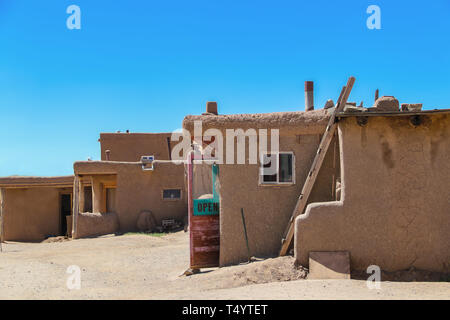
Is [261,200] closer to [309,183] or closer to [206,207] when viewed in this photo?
[309,183]

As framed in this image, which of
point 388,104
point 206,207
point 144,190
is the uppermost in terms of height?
point 388,104

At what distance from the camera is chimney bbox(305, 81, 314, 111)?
389 inches

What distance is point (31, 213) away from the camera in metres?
21.6

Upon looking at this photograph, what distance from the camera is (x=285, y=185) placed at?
9.38 meters

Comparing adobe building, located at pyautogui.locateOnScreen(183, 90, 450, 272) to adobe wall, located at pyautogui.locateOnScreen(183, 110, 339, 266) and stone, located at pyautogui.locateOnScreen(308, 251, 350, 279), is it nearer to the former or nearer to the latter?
stone, located at pyautogui.locateOnScreen(308, 251, 350, 279)

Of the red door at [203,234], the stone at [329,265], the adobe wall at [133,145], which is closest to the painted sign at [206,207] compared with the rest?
the red door at [203,234]

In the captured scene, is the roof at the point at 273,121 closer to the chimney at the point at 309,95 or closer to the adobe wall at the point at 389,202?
the chimney at the point at 309,95

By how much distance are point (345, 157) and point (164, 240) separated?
31.7 feet

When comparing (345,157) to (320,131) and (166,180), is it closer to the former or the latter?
(320,131)

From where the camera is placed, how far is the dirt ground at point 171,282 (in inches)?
269

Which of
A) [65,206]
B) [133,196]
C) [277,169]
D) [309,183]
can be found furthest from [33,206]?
[309,183]

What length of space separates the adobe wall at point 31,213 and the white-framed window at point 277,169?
618 inches

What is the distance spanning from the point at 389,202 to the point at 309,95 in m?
2.97
